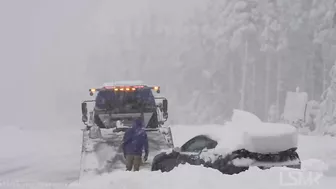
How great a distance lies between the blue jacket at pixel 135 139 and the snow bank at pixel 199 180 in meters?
2.72

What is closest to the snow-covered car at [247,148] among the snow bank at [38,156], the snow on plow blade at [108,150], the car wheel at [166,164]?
the car wheel at [166,164]

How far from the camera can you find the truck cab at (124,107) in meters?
16.0

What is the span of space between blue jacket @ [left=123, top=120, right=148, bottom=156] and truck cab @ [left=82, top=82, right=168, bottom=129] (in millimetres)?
2466

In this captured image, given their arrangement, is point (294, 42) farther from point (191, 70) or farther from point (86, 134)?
point (86, 134)

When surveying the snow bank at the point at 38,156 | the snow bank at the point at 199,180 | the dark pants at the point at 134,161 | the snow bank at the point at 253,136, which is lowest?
the snow bank at the point at 38,156

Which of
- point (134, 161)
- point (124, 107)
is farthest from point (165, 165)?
point (124, 107)

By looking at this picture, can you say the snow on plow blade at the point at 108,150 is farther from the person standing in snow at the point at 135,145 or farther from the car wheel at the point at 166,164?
the car wheel at the point at 166,164

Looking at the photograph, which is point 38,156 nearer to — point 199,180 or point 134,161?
point 134,161

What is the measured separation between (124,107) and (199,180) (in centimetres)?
760

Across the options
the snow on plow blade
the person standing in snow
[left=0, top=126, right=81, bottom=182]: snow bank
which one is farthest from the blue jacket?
[left=0, top=126, right=81, bottom=182]: snow bank

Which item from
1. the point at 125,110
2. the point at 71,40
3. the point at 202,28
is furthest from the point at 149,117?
the point at 71,40

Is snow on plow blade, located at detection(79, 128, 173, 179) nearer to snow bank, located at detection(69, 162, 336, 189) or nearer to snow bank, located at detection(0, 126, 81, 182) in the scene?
snow bank, located at detection(69, 162, 336, 189)

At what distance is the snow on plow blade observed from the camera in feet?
42.9

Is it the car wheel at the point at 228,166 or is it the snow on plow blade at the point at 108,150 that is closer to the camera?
the car wheel at the point at 228,166
